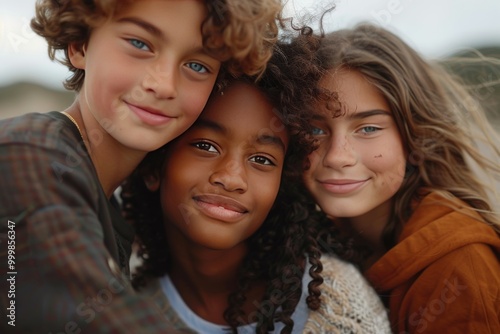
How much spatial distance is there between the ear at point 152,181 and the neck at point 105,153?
24 cm

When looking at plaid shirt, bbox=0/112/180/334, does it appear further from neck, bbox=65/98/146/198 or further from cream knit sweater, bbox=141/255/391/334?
cream knit sweater, bbox=141/255/391/334

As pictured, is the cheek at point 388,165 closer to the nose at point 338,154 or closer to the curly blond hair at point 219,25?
the nose at point 338,154

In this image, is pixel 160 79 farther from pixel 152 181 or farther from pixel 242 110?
pixel 152 181

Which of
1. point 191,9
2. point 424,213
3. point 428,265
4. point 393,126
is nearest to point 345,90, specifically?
point 393,126

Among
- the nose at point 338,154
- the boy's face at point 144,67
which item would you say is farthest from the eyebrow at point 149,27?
the nose at point 338,154

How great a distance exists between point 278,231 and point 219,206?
341 mm

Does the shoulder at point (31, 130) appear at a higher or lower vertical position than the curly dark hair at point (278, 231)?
higher

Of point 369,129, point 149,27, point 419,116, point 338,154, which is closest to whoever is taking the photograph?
point 149,27

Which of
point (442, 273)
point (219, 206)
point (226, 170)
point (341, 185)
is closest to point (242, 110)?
point (226, 170)

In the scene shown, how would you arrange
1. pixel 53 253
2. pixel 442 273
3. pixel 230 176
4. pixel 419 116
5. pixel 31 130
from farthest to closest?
pixel 419 116 → pixel 442 273 → pixel 230 176 → pixel 31 130 → pixel 53 253

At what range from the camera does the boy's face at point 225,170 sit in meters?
1.97

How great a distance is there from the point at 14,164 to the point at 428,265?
4.74ft

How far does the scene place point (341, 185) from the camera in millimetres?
2287

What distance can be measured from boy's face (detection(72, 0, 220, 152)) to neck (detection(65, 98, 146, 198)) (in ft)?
0.14
